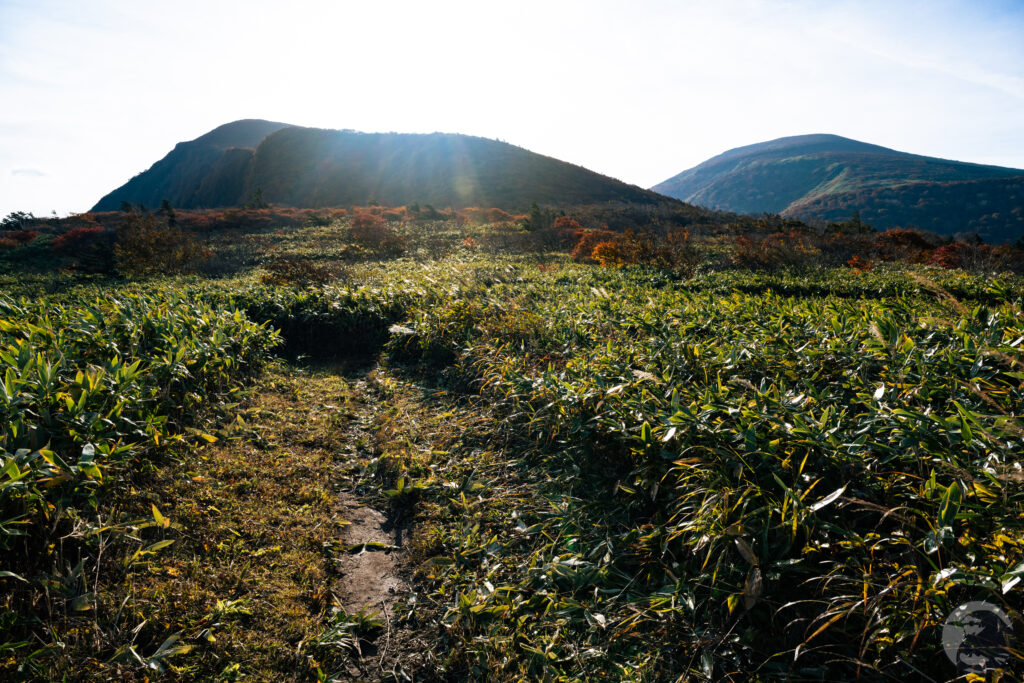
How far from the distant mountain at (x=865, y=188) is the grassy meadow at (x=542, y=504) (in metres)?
61.0

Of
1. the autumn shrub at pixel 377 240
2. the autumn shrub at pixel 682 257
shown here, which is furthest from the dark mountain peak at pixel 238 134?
the autumn shrub at pixel 682 257

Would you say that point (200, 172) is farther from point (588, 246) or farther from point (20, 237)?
point (588, 246)

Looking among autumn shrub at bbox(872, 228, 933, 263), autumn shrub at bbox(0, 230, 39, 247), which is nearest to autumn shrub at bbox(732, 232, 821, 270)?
autumn shrub at bbox(872, 228, 933, 263)

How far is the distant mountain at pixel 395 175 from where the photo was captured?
189 feet

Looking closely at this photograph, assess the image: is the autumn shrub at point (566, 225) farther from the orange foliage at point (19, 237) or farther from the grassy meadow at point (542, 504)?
the orange foliage at point (19, 237)

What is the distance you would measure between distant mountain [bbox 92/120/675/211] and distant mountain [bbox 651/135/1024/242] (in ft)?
102

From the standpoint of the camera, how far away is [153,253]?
54.4 feet

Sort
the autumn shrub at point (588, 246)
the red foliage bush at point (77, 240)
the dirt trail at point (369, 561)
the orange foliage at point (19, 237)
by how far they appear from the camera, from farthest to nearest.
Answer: the orange foliage at point (19, 237) < the red foliage bush at point (77, 240) < the autumn shrub at point (588, 246) < the dirt trail at point (369, 561)

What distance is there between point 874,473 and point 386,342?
25.0 ft

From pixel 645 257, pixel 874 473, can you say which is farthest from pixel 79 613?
pixel 645 257

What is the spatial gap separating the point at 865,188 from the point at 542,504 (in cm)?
12214

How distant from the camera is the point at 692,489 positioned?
2846 mm

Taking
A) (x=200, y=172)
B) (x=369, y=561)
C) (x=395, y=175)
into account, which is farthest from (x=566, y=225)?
(x=200, y=172)

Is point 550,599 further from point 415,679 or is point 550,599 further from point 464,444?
point 464,444
